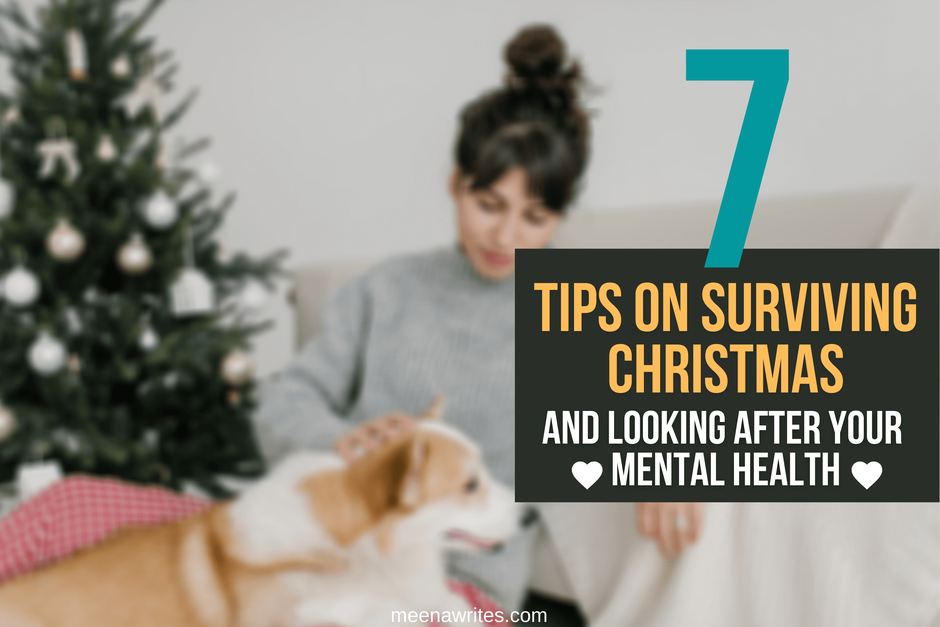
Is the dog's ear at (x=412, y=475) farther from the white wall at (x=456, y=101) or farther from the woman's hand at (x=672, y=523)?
the white wall at (x=456, y=101)

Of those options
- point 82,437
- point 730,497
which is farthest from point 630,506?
point 82,437

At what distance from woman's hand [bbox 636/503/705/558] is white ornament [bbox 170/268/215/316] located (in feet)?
3.68

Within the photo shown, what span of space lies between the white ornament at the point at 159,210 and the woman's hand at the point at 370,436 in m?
0.92

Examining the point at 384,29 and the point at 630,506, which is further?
the point at 384,29

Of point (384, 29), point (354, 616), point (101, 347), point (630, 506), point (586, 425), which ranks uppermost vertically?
point (384, 29)

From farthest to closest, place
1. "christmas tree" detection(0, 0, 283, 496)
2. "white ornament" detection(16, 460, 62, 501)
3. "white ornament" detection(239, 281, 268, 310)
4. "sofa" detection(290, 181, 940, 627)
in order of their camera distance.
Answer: "white ornament" detection(239, 281, 268, 310)
"christmas tree" detection(0, 0, 283, 496)
"white ornament" detection(16, 460, 62, 501)
"sofa" detection(290, 181, 940, 627)

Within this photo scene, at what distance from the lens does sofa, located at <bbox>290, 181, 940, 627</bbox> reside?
2.16 ft

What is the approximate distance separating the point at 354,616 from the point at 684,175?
4.74ft

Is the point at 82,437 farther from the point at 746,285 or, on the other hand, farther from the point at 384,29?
the point at 384,29

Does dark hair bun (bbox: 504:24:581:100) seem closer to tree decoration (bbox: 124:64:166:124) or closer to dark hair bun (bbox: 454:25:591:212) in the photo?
dark hair bun (bbox: 454:25:591:212)

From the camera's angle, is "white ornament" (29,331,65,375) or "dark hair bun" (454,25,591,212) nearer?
"dark hair bun" (454,25,591,212)

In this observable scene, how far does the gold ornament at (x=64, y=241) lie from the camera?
4.48 feet


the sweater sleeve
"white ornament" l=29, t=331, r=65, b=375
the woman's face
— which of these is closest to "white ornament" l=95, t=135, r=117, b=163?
"white ornament" l=29, t=331, r=65, b=375

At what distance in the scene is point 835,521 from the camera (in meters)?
0.69
